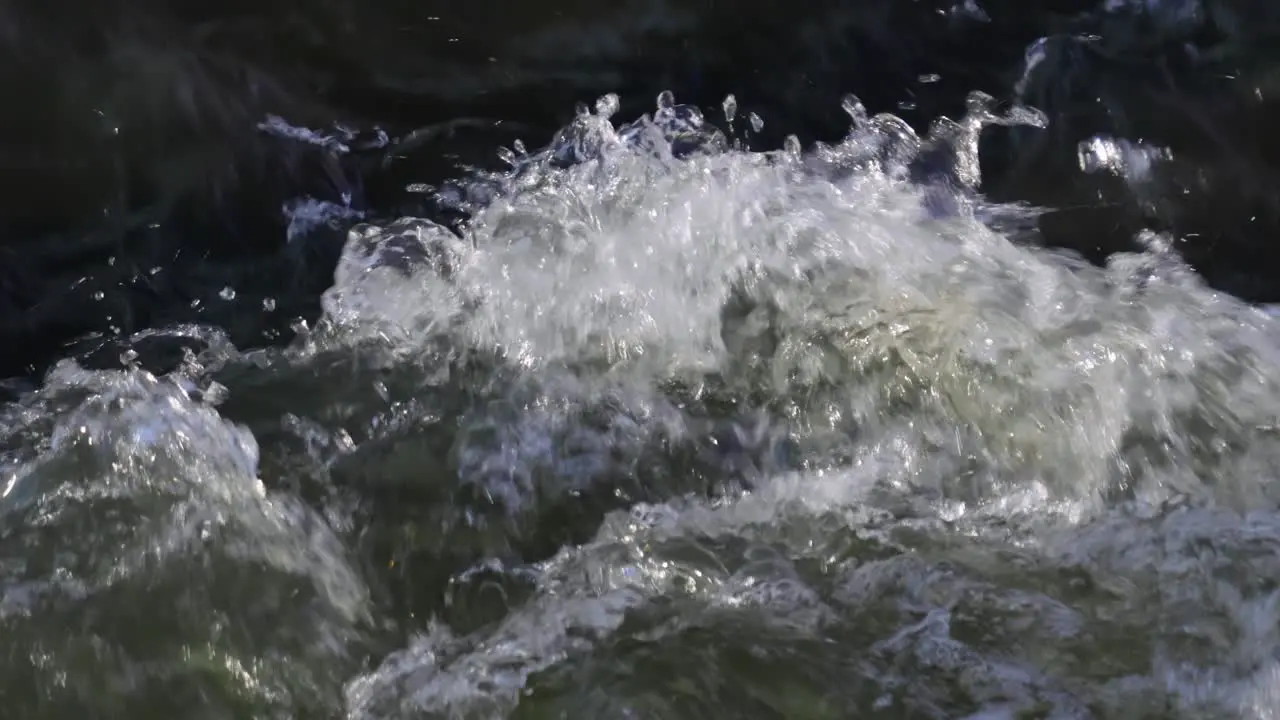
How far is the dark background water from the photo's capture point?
81.7 inches

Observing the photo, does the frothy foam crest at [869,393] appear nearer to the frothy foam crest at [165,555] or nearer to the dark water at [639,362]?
the dark water at [639,362]

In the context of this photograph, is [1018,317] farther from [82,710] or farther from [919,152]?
[82,710]

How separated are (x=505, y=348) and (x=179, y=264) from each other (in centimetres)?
69

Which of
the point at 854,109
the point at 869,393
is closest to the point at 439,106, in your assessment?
the point at 854,109

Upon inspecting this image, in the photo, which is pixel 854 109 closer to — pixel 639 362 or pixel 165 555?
pixel 639 362

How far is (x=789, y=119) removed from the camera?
7.75ft

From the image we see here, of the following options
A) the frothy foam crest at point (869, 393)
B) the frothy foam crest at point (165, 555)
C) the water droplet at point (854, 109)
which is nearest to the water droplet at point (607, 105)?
the frothy foam crest at point (869, 393)

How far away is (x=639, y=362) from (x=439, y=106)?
2.31 feet

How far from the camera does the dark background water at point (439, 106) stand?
6.81 ft

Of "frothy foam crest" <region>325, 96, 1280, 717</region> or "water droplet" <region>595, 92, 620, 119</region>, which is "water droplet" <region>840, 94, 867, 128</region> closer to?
"frothy foam crest" <region>325, 96, 1280, 717</region>

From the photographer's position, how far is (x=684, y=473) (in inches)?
74.9

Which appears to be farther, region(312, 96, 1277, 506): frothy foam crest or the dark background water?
the dark background water

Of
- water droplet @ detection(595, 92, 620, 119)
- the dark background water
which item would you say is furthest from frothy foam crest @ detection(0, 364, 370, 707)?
water droplet @ detection(595, 92, 620, 119)

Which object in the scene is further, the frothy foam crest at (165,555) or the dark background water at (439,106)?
the dark background water at (439,106)
